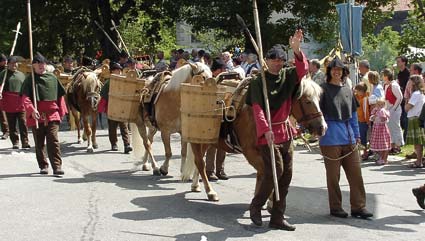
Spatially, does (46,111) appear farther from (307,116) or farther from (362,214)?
(362,214)

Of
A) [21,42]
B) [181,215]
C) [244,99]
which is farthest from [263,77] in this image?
[21,42]

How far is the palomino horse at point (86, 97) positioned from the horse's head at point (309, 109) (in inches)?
301

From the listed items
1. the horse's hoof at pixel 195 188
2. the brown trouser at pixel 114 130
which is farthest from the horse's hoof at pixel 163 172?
the brown trouser at pixel 114 130

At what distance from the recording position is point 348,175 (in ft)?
27.3

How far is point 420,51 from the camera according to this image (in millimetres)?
21812

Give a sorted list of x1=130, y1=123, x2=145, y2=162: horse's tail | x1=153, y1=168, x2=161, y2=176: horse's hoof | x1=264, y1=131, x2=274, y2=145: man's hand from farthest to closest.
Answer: x1=130, y1=123, x2=145, y2=162: horse's tail → x1=153, y1=168, x2=161, y2=176: horse's hoof → x1=264, y1=131, x2=274, y2=145: man's hand

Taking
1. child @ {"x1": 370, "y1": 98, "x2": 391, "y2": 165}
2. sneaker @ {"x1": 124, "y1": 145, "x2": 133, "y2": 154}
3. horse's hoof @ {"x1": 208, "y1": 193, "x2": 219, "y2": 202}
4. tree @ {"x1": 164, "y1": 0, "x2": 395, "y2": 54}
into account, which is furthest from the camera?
tree @ {"x1": 164, "y1": 0, "x2": 395, "y2": 54}

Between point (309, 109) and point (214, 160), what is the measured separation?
352cm

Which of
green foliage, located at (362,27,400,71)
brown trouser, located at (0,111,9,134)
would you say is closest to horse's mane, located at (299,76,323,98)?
brown trouser, located at (0,111,9,134)

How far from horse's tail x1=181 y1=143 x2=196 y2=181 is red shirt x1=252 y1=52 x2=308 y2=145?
247 cm

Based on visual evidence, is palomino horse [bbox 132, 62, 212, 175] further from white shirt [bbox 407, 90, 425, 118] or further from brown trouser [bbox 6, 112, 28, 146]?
brown trouser [bbox 6, 112, 28, 146]

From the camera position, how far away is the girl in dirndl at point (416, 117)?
39.7 feet

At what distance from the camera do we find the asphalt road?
7.47m

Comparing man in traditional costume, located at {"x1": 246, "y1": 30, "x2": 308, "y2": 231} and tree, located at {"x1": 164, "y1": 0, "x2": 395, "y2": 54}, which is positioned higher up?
tree, located at {"x1": 164, "y1": 0, "x2": 395, "y2": 54}
